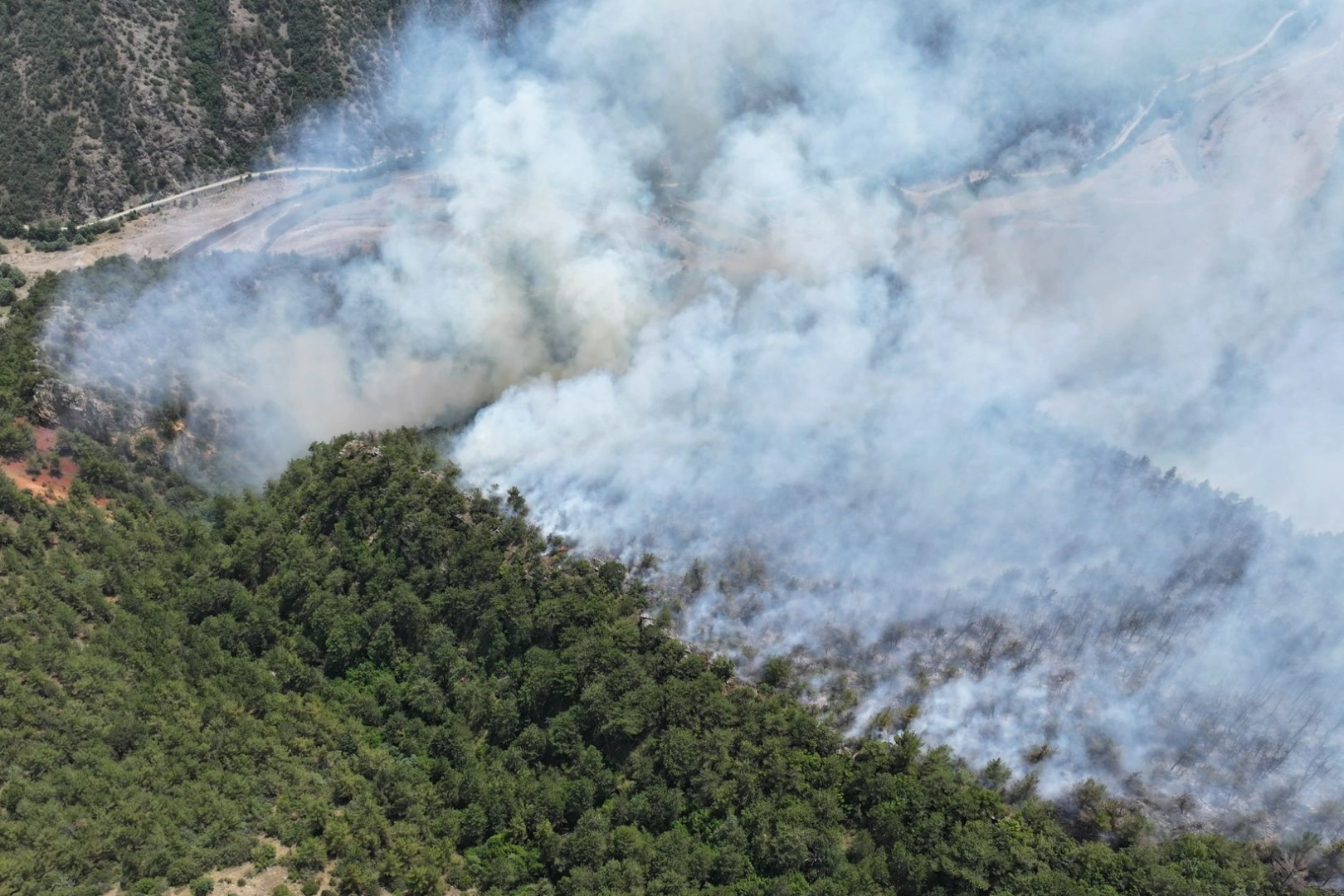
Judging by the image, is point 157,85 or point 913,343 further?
point 157,85

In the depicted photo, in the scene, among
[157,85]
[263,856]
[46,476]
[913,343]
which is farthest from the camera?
[157,85]

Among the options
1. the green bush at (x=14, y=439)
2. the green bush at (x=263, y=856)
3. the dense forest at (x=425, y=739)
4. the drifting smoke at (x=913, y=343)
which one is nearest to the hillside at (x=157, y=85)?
the drifting smoke at (x=913, y=343)

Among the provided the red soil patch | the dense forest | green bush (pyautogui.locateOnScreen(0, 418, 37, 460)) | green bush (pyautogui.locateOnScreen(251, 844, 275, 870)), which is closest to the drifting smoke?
the dense forest

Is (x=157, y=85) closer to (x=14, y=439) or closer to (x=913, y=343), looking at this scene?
(x=14, y=439)

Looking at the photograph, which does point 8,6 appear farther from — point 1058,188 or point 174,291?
point 1058,188

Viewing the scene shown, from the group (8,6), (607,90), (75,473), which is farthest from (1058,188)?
(8,6)

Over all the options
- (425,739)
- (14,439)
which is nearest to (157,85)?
(14,439)

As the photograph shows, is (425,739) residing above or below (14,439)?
below
